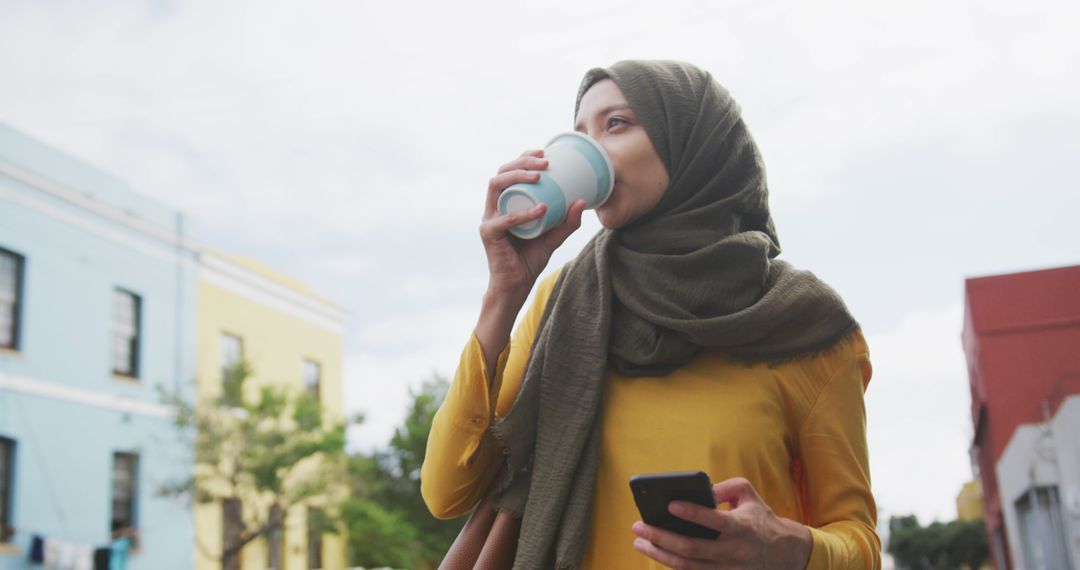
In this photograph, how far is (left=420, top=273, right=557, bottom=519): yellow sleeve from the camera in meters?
1.68

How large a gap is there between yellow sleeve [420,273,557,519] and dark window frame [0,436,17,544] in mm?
14801

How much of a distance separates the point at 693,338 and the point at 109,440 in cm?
1674

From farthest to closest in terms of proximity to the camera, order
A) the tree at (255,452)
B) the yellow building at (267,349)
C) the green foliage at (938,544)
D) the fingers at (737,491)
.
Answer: the green foliage at (938,544), the yellow building at (267,349), the tree at (255,452), the fingers at (737,491)

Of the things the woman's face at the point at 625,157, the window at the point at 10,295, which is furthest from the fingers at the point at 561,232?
the window at the point at 10,295

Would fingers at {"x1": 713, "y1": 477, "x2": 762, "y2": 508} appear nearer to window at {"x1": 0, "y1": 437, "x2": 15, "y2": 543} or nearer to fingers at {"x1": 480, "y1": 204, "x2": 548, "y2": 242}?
fingers at {"x1": 480, "y1": 204, "x2": 548, "y2": 242}

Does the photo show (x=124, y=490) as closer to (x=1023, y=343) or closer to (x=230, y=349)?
(x=230, y=349)

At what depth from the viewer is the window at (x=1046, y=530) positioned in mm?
15961

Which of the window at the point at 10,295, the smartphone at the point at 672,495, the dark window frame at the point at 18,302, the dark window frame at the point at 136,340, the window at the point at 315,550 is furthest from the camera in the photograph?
the window at the point at 315,550

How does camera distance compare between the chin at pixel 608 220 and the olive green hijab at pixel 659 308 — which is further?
the chin at pixel 608 220

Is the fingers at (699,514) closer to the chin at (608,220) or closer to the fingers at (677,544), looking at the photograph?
the fingers at (677,544)

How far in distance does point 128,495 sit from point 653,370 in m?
17.2

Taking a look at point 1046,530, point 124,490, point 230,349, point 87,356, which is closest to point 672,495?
point 87,356

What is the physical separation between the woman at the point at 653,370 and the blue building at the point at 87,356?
14.8 metres

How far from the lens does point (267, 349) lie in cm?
2088
